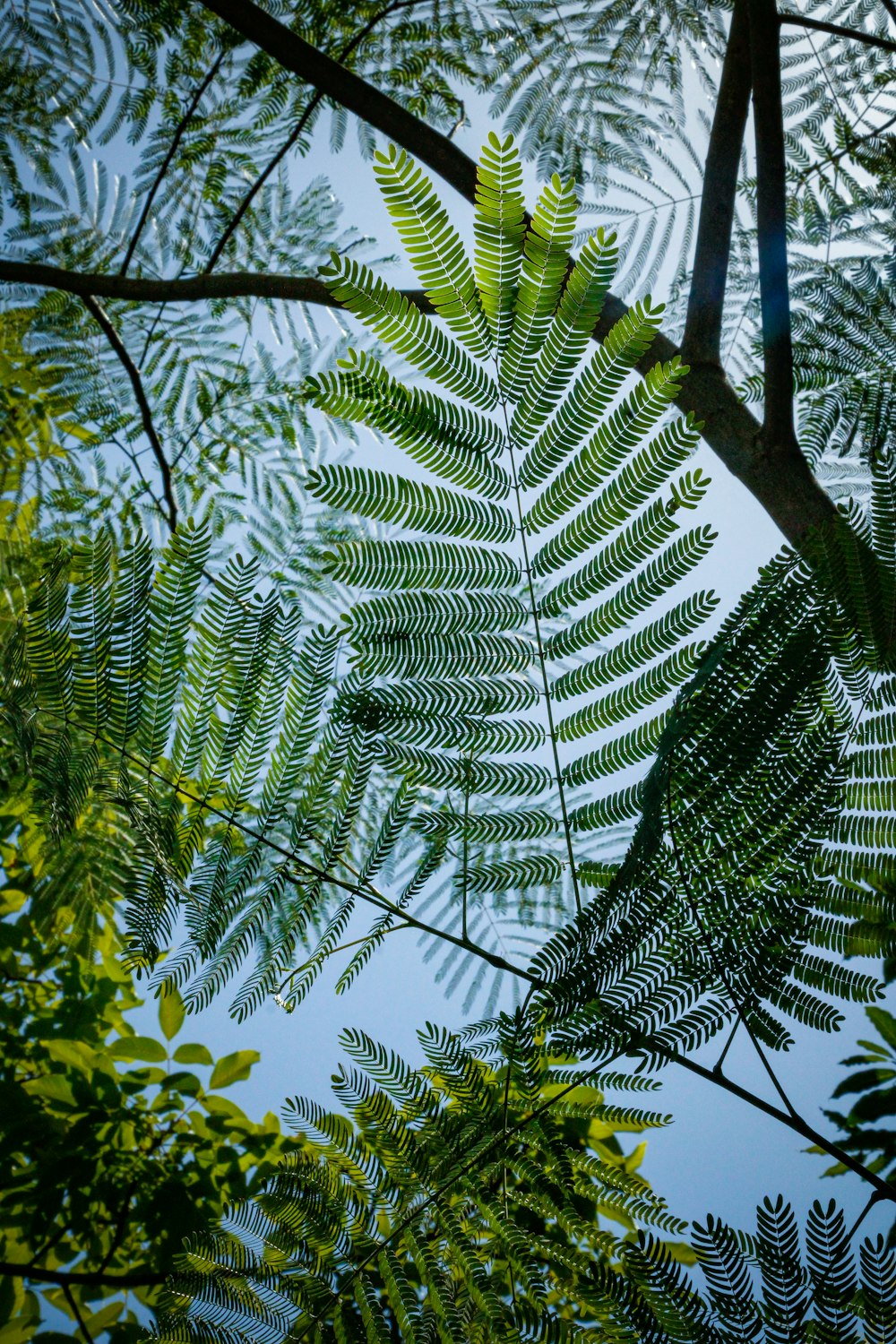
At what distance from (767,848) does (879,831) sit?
8.9 inches

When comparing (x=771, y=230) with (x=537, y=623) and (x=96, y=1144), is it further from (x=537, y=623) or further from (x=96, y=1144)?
(x=96, y=1144)

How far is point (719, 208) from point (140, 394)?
1824mm

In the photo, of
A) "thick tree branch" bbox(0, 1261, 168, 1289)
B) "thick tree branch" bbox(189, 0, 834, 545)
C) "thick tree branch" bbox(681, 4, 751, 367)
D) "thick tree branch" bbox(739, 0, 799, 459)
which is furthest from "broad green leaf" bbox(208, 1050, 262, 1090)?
"thick tree branch" bbox(681, 4, 751, 367)

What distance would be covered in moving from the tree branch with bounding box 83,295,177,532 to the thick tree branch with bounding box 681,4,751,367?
65.4 inches

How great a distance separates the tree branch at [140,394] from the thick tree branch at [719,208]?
1.66m

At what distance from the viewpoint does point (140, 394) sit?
114 inches

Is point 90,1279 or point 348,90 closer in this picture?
point 90,1279

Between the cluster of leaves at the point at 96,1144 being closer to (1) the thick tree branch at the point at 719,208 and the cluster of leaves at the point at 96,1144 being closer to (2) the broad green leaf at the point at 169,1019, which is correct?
(2) the broad green leaf at the point at 169,1019

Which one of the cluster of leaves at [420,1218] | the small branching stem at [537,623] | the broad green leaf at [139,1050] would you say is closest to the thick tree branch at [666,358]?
the small branching stem at [537,623]

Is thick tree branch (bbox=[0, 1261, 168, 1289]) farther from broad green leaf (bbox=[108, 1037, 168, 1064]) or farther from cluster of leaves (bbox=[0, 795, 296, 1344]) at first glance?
broad green leaf (bbox=[108, 1037, 168, 1064])

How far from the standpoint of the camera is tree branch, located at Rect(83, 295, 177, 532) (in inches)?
112

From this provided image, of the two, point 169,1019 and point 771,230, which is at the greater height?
point 771,230

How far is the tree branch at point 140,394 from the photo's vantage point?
2.84 metres

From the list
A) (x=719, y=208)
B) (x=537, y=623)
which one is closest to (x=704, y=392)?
(x=719, y=208)
